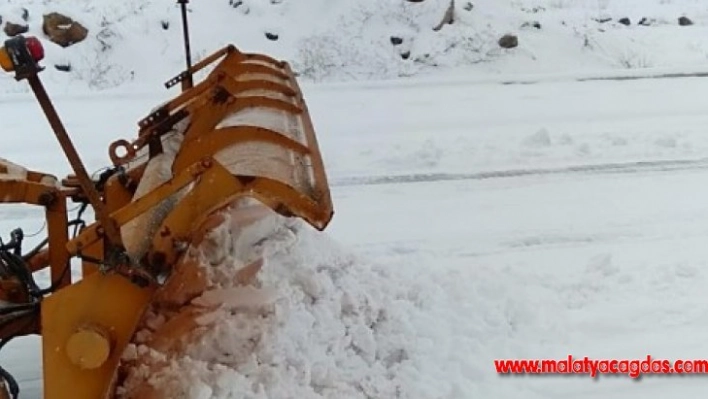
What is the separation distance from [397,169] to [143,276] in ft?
14.4

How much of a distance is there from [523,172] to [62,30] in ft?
24.3

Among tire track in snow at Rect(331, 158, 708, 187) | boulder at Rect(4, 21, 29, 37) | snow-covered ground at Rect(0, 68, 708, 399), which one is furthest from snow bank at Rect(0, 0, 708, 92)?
tire track in snow at Rect(331, 158, 708, 187)

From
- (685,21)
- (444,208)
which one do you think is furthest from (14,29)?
(685,21)

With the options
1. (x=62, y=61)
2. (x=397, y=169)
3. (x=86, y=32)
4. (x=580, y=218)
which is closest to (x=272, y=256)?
(x=580, y=218)

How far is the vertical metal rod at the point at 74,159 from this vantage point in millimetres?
2398

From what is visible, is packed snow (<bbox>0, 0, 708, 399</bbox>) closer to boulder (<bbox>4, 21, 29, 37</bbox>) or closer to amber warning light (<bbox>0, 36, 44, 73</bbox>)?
boulder (<bbox>4, 21, 29, 37</bbox>)

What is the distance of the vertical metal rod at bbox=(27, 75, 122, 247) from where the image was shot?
240 centimetres

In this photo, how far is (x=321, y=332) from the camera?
3.48m

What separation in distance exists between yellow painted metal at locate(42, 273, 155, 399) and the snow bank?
8.39 meters

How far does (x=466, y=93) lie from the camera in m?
9.68

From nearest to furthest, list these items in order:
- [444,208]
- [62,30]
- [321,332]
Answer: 1. [321,332]
2. [444,208]
3. [62,30]

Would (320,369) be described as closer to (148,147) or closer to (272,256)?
(272,256)

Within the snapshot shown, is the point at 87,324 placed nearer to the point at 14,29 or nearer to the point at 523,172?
the point at 523,172

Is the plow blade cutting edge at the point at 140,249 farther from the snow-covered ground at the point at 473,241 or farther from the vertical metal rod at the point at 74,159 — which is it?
the snow-covered ground at the point at 473,241
